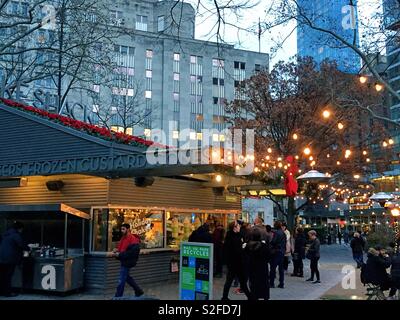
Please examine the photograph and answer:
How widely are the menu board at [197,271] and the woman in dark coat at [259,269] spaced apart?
1929 millimetres

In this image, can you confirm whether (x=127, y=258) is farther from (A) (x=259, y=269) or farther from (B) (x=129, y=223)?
(A) (x=259, y=269)

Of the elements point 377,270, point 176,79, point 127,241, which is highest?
point 176,79

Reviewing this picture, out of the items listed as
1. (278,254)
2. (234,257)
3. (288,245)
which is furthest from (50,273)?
(288,245)

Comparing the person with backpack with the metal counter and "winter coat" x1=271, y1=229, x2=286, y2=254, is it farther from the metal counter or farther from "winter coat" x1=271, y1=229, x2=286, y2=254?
"winter coat" x1=271, y1=229, x2=286, y2=254

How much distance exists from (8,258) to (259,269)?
19.2ft

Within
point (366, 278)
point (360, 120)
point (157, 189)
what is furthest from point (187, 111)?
point (366, 278)

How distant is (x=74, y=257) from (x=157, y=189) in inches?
128

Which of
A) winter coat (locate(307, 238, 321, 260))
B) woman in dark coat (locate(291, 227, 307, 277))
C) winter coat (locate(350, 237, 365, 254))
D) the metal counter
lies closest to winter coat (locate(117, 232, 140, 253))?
the metal counter

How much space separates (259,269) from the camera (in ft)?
33.1

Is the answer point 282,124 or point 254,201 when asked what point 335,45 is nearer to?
point 282,124

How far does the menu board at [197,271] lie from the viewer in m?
8.16

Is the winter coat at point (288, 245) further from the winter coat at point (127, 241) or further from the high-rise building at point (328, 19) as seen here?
the high-rise building at point (328, 19)

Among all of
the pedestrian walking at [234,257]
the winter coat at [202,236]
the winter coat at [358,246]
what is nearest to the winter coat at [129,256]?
the winter coat at [202,236]

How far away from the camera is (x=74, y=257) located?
11.8 meters
